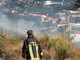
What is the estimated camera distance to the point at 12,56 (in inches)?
291

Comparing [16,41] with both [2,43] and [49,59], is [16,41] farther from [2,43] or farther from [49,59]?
[49,59]

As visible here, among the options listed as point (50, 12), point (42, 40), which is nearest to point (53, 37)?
point (42, 40)

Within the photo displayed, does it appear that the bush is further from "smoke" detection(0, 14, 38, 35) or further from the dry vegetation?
"smoke" detection(0, 14, 38, 35)

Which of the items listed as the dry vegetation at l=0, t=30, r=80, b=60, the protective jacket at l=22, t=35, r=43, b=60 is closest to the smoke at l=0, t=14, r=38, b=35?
the dry vegetation at l=0, t=30, r=80, b=60

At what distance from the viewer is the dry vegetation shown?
6914mm

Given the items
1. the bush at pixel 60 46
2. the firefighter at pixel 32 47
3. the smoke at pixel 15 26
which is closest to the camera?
the firefighter at pixel 32 47

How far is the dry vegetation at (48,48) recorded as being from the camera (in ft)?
22.7

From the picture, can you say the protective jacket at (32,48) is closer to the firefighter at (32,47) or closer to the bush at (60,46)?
the firefighter at (32,47)

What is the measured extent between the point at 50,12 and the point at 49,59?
115ft

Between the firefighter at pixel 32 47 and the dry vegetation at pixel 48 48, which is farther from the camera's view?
the dry vegetation at pixel 48 48

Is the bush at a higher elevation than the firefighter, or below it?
below

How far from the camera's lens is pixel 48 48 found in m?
7.38

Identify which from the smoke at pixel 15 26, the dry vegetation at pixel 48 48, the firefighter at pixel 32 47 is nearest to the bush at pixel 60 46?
the dry vegetation at pixel 48 48

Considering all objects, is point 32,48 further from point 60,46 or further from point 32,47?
point 60,46
